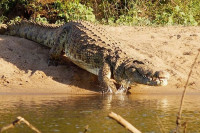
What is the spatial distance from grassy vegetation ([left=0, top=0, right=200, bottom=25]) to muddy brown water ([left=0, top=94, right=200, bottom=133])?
4.53m

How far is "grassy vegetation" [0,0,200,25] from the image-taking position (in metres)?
12.2

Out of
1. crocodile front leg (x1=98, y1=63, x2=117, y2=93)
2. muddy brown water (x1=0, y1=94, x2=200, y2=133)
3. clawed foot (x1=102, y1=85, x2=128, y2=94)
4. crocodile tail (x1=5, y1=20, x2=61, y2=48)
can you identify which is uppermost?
crocodile tail (x1=5, y1=20, x2=61, y2=48)

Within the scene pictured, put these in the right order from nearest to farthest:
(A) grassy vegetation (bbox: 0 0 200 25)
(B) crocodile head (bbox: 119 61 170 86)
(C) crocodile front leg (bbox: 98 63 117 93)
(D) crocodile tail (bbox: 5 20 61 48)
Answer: (B) crocodile head (bbox: 119 61 170 86) < (C) crocodile front leg (bbox: 98 63 117 93) < (D) crocodile tail (bbox: 5 20 61 48) < (A) grassy vegetation (bbox: 0 0 200 25)

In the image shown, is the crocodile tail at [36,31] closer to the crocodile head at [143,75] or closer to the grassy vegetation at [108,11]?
the grassy vegetation at [108,11]

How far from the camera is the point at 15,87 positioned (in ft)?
27.6

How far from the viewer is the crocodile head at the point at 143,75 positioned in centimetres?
716

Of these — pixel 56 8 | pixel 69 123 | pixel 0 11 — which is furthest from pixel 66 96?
pixel 0 11

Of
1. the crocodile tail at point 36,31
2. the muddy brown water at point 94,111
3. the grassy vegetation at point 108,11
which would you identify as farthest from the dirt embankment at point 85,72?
the grassy vegetation at point 108,11

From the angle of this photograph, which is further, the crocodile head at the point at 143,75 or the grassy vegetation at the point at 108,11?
the grassy vegetation at the point at 108,11

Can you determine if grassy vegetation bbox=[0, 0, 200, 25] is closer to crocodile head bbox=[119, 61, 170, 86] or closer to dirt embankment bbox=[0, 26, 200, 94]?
dirt embankment bbox=[0, 26, 200, 94]

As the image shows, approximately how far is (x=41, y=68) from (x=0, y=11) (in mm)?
4586

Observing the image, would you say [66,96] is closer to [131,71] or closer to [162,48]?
[131,71]

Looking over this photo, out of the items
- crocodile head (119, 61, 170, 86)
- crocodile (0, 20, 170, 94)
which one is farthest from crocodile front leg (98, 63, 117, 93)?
crocodile head (119, 61, 170, 86)

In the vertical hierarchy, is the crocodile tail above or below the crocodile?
above
